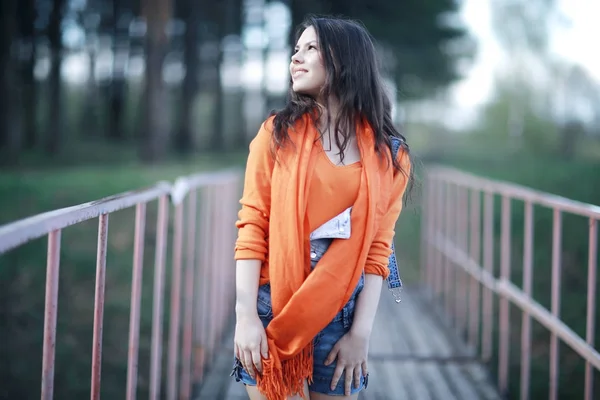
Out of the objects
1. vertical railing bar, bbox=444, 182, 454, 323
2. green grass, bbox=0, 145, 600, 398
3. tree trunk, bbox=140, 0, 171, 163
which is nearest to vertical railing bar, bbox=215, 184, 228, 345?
green grass, bbox=0, 145, 600, 398

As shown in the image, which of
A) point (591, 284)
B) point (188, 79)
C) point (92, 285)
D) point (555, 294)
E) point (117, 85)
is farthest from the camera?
point (117, 85)

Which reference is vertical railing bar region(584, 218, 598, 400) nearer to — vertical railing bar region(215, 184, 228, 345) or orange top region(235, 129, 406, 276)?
orange top region(235, 129, 406, 276)

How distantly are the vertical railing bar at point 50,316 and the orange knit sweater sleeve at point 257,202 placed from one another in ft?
1.46

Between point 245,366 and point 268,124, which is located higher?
point 268,124

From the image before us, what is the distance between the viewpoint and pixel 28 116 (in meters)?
23.0

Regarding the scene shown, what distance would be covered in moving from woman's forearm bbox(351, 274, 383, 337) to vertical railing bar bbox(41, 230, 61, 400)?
0.75 m

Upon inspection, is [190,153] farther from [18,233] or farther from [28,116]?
[18,233]

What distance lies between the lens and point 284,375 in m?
1.63

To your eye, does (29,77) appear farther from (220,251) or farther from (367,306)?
(367,306)

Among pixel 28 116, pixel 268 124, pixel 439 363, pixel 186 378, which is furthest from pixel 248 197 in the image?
pixel 28 116

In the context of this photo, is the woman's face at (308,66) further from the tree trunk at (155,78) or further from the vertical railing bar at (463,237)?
the tree trunk at (155,78)

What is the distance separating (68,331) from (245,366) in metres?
5.16

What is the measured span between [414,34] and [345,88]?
59.8 feet

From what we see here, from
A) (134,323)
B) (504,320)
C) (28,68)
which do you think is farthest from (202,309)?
(28,68)
